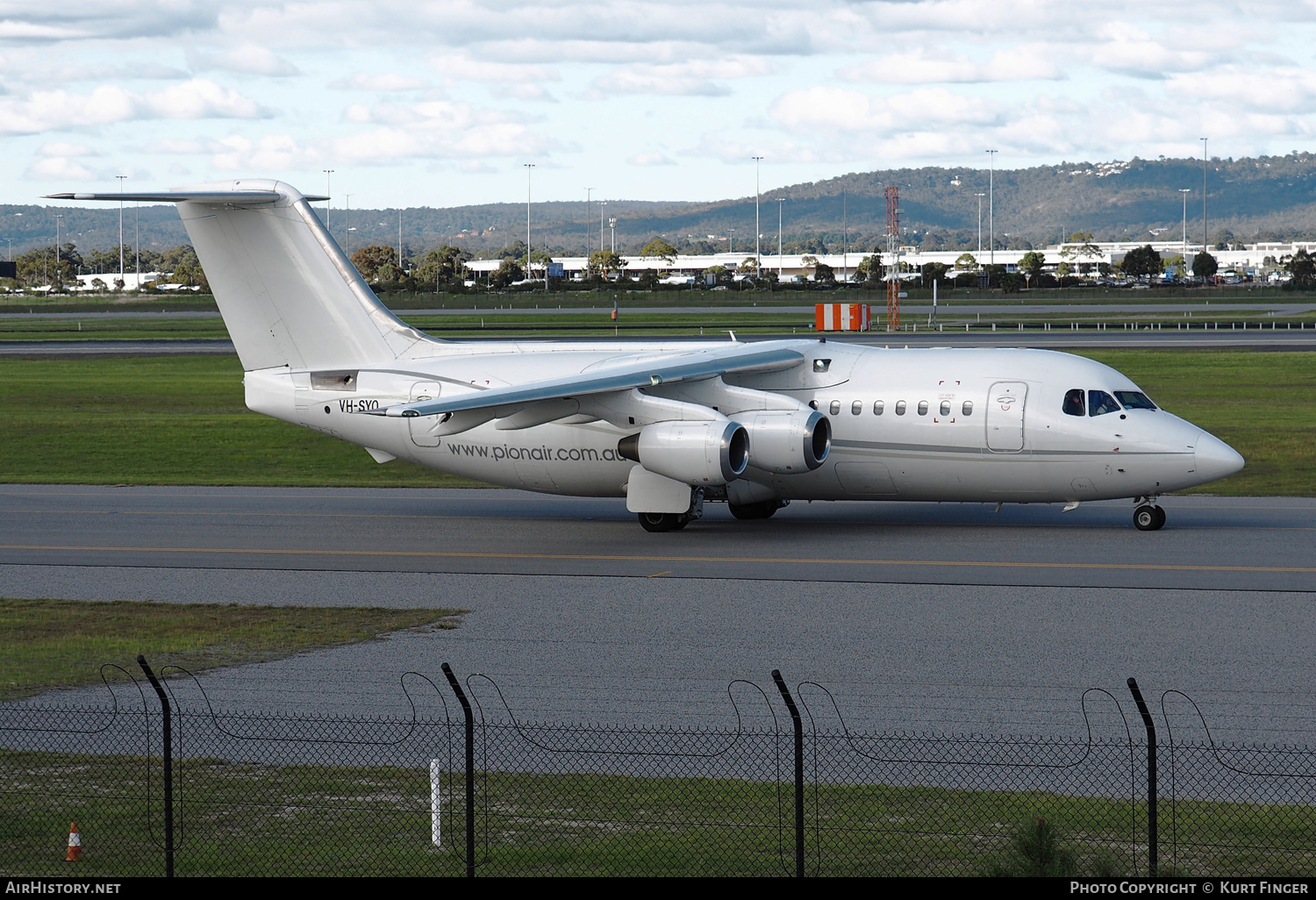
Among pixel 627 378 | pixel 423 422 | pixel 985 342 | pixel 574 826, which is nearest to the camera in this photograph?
pixel 574 826

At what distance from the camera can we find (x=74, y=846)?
1221 cm

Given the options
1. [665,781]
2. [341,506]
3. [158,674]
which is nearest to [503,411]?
[341,506]

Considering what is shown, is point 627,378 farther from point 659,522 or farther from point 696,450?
point 659,522

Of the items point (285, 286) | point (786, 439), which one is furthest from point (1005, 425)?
point (285, 286)

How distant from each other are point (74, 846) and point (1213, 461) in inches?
874

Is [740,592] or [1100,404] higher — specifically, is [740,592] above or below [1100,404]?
below

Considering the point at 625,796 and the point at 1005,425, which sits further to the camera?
the point at 1005,425

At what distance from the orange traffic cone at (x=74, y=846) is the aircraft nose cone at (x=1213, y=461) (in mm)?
21948

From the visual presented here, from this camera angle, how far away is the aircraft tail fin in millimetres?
32312

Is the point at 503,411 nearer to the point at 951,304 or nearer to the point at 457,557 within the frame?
the point at 457,557

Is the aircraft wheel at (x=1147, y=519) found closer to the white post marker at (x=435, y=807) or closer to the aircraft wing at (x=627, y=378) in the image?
the aircraft wing at (x=627, y=378)

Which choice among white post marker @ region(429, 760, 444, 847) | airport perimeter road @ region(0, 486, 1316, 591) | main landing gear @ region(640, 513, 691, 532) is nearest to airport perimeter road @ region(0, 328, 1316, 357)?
airport perimeter road @ region(0, 486, 1316, 591)

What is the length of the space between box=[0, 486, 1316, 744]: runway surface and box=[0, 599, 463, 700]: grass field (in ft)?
2.30

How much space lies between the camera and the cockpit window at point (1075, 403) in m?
29.2
